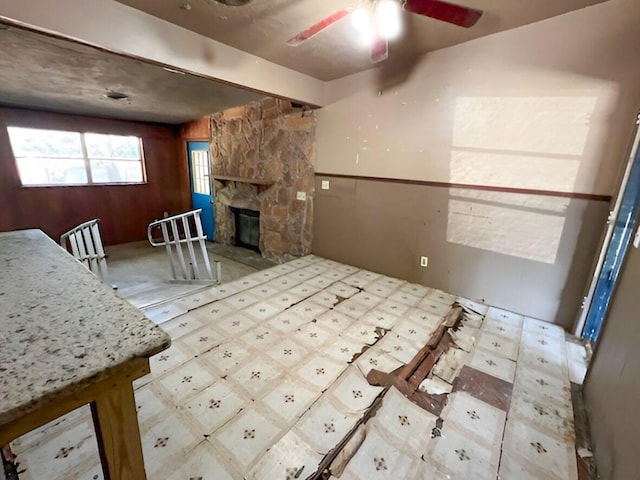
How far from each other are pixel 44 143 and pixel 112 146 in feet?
3.18

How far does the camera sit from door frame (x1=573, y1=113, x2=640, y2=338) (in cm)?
175

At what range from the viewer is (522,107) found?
2.16 m

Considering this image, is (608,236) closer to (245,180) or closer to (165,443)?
(165,443)

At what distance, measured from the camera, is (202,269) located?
4562 millimetres

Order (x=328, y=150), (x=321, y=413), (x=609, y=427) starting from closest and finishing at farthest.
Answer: (x=609, y=427) < (x=321, y=413) < (x=328, y=150)

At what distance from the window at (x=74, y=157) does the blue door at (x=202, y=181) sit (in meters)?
1.00

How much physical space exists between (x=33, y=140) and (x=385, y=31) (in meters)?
6.09

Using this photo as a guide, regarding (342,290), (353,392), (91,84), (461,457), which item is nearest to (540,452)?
Result: (461,457)

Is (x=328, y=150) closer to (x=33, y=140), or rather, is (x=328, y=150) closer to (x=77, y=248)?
(x=77, y=248)

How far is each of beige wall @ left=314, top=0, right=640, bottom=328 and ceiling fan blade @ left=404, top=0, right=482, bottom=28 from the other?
1.04m

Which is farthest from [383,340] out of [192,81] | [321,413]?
[192,81]

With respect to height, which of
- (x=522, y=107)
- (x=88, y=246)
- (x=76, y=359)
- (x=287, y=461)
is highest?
(x=522, y=107)

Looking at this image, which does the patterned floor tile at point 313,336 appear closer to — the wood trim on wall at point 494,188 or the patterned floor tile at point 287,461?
the patterned floor tile at point 287,461

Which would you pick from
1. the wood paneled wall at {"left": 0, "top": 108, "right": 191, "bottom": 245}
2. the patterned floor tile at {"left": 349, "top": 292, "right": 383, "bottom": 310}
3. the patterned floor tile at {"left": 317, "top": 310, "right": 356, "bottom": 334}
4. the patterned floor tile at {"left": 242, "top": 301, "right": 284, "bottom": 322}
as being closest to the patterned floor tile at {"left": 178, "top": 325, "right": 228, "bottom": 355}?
the patterned floor tile at {"left": 242, "top": 301, "right": 284, "bottom": 322}
